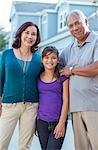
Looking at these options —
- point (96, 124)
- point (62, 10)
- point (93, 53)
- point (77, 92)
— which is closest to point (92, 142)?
point (96, 124)

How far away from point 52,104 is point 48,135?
1.09 feet

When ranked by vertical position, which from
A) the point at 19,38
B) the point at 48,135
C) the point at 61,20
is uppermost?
the point at 19,38

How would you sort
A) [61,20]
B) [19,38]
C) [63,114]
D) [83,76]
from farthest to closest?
1. [61,20]
2. [19,38]
3. [63,114]
4. [83,76]

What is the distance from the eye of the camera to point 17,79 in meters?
4.54

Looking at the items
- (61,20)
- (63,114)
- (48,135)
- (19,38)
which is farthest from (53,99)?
(61,20)

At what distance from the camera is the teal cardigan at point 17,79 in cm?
454

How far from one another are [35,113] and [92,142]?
2.24 feet

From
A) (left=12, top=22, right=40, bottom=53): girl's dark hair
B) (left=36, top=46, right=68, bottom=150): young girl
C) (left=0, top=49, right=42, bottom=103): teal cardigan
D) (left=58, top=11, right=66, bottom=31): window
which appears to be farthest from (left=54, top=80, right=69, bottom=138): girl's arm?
(left=58, top=11, right=66, bottom=31): window

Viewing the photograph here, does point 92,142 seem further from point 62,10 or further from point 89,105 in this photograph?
point 62,10

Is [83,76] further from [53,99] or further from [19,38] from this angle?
[19,38]

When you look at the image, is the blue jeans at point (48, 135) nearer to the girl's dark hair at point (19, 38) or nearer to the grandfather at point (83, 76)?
the grandfather at point (83, 76)

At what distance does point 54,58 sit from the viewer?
4.54 meters

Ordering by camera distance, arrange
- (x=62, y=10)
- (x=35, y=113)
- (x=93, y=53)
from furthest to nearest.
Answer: (x=62, y=10) < (x=35, y=113) < (x=93, y=53)

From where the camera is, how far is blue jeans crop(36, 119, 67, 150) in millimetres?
4480
